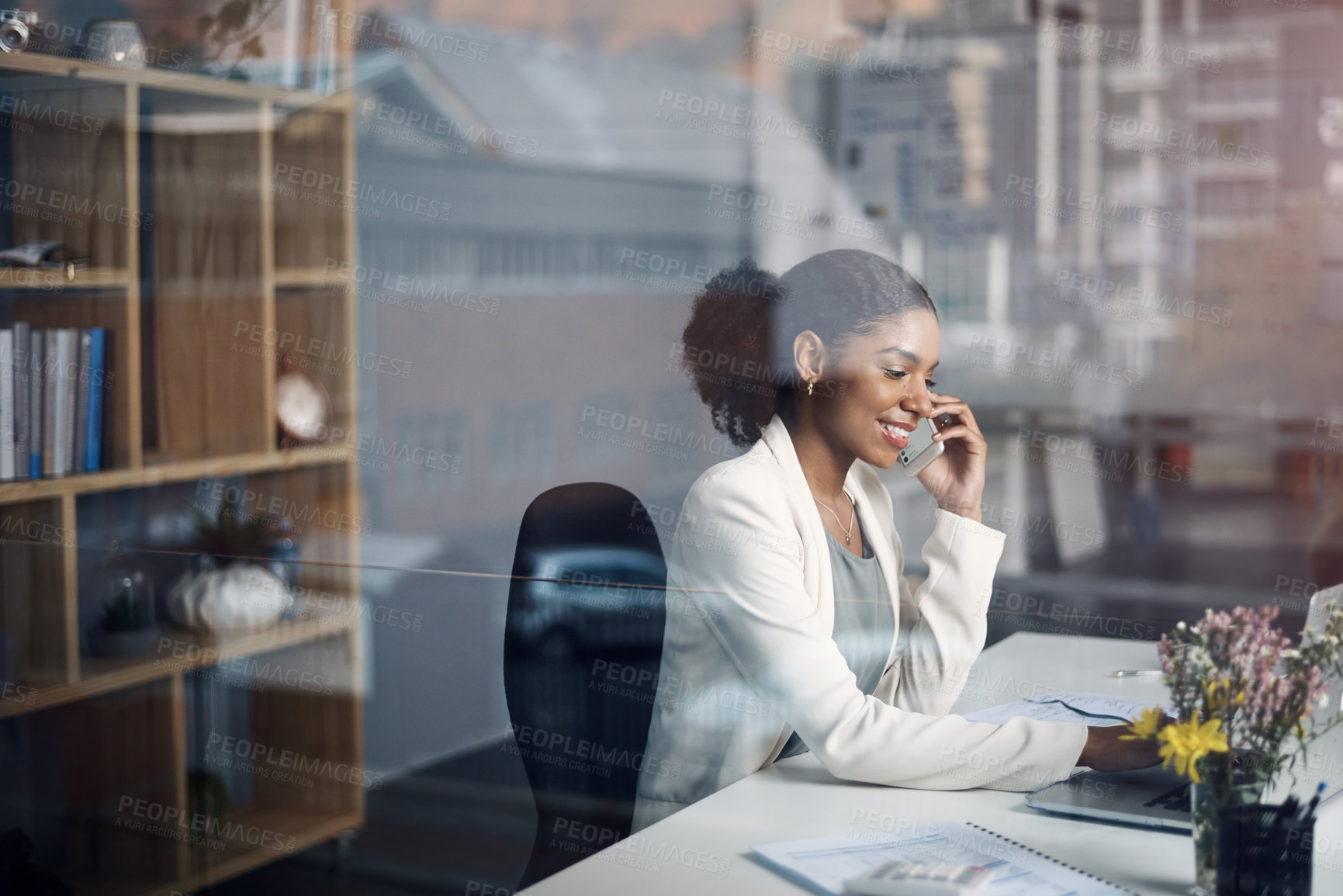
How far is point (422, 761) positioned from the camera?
6.95 ft

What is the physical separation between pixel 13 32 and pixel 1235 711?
2.09 meters

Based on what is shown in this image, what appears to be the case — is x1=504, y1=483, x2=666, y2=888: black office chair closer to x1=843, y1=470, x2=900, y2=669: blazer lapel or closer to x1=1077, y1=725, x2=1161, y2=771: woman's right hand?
x1=843, y1=470, x2=900, y2=669: blazer lapel

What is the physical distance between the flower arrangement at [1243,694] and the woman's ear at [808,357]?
0.52 m

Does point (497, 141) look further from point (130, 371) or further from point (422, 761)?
point (422, 761)

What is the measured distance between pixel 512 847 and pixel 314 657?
1.03 metres

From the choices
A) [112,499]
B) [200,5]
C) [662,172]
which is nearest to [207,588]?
[112,499]

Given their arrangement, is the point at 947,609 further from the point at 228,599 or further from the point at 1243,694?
the point at 228,599

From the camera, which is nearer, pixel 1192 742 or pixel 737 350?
pixel 1192 742

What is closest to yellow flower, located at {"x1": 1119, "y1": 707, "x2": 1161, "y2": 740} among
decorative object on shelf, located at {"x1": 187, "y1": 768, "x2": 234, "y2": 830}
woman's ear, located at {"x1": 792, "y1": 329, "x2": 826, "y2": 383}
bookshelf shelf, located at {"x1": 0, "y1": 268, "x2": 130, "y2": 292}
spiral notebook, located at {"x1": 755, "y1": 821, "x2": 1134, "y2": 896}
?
spiral notebook, located at {"x1": 755, "y1": 821, "x2": 1134, "y2": 896}

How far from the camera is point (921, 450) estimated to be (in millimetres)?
1326

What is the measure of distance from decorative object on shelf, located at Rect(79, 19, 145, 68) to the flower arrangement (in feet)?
6.63

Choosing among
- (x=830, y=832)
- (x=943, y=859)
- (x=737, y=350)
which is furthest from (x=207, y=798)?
(x=943, y=859)

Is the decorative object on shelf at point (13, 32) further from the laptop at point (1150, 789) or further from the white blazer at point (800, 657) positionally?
the laptop at point (1150, 789)

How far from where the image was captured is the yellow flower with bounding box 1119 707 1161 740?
966mm
